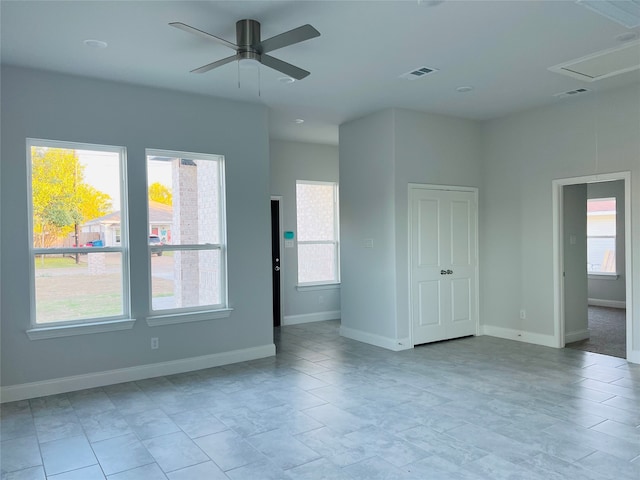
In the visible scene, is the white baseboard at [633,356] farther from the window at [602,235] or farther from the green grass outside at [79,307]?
the green grass outside at [79,307]

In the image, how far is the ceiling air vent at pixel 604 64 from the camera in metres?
3.88

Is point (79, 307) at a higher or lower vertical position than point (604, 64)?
lower

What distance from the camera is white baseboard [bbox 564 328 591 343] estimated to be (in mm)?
5824

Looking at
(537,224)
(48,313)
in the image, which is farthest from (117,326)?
(537,224)

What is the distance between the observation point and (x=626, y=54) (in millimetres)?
3934

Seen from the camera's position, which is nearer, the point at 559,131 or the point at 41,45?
the point at 41,45

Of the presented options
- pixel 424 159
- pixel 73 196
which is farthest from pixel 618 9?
pixel 73 196

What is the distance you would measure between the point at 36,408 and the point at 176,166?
2597 millimetres

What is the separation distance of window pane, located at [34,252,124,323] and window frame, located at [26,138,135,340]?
0.04m

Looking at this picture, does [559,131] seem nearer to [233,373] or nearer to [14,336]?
[233,373]

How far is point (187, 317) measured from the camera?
4.84m

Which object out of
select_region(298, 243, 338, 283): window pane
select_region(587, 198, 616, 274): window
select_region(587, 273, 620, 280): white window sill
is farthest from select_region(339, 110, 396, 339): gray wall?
select_region(587, 198, 616, 274): window

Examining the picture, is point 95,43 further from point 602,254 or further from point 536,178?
point 602,254

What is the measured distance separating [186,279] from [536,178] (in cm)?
447
